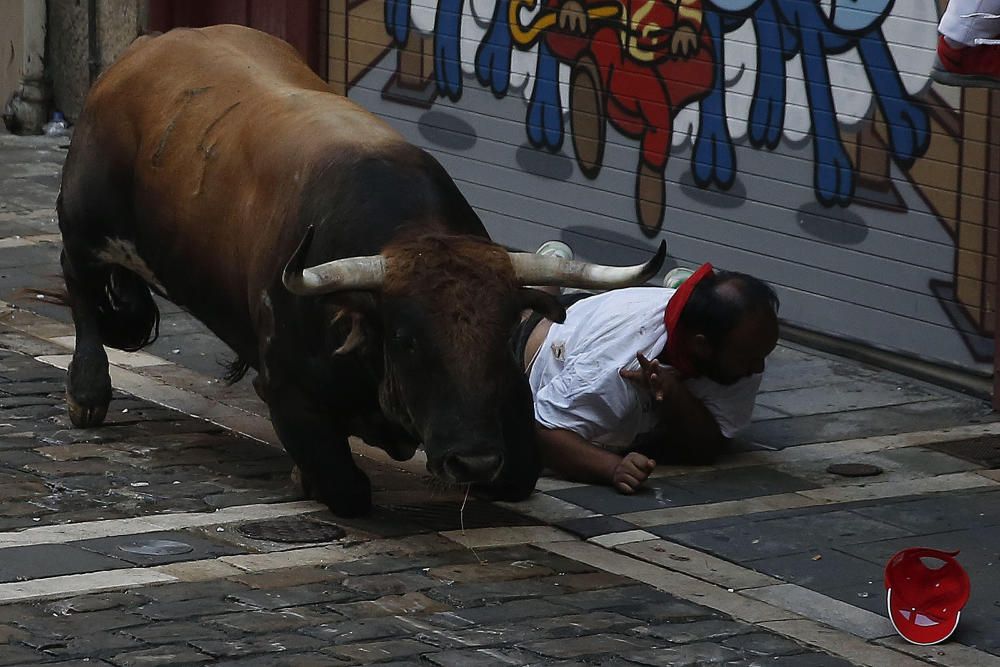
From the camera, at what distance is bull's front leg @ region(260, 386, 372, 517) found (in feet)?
23.5

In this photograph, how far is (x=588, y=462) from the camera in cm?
771

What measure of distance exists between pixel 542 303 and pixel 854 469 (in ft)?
6.25

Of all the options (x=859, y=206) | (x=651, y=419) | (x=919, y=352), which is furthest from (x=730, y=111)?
(x=651, y=419)

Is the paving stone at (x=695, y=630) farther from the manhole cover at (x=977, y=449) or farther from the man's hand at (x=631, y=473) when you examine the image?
the manhole cover at (x=977, y=449)

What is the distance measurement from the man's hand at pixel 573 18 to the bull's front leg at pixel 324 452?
15.2 feet

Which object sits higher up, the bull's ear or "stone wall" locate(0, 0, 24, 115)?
the bull's ear

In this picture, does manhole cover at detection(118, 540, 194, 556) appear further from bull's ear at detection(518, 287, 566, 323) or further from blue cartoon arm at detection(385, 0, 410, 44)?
blue cartoon arm at detection(385, 0, 410, 44)

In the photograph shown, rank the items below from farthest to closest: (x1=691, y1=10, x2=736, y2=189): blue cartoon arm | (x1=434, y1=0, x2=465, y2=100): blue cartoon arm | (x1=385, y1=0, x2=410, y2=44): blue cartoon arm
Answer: (x1=385, y1=0, x2=410, y2=44): blue cartoon arm < (x1=434, y1=0, x2=465, y2=100): blue cartoon arm < (x1=691, y1=10, x2=736, y2=189): blue cartoon arm

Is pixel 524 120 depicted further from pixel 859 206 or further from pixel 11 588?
pixel 11 588

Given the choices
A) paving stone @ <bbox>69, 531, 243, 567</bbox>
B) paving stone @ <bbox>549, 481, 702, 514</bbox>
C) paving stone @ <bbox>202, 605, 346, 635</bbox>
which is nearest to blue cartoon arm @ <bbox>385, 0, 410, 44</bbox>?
paving stone @ <bbox>549, 481, 702, 514</bbox>

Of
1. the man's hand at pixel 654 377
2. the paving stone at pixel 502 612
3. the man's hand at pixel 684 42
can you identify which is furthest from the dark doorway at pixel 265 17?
the paving stone at pixel 502 612

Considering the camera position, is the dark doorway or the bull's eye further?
the dark doorway

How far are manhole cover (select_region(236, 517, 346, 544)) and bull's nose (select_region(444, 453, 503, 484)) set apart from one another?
0.76m

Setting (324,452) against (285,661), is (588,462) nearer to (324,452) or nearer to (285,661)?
(324,452)
